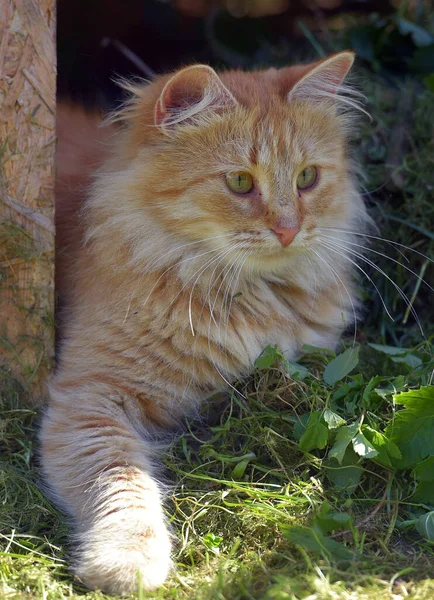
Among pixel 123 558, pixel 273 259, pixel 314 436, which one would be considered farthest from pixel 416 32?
pixel 123 558

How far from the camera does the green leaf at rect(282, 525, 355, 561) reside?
1882mm

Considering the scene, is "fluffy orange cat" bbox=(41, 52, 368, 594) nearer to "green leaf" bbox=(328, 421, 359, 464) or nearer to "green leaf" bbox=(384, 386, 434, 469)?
Answer: "green leaf" bbox=(328, 421, 359, 464)

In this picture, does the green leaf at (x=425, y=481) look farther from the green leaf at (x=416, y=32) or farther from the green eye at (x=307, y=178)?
the green leaf at (x=416, y=32)

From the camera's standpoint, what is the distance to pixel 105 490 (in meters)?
2.15

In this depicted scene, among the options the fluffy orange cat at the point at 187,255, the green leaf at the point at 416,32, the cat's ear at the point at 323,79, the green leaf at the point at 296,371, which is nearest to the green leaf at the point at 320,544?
the fluffy orange cat at the point at 187,255

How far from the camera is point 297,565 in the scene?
1.90 m

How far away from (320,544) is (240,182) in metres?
1.22

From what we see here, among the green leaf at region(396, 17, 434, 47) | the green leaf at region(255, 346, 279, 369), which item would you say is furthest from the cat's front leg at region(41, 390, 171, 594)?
the green leaf at region(396, 17, 434, 47)

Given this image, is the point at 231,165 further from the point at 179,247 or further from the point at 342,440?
the point at 342,440

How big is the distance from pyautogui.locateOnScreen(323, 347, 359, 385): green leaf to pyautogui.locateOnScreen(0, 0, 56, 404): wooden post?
42.5 inches

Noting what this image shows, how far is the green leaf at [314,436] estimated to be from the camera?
224 centimetres

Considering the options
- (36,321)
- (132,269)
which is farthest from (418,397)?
(36,321)

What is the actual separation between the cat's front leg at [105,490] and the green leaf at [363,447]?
64 cm

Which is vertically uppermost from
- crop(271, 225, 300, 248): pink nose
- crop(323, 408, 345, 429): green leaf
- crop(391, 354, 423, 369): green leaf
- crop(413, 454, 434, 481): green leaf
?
crop(271, 225, 300, 248): pink nose
